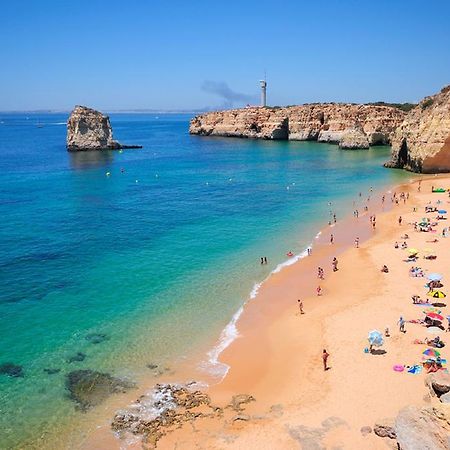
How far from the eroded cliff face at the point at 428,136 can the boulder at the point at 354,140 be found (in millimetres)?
26712

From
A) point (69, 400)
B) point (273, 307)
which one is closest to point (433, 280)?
point (273, 307)

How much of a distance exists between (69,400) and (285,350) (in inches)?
349

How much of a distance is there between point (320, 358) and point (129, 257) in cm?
1642

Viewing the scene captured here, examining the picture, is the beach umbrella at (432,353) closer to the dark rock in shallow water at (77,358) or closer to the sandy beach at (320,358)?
the sandy beach at (320,358)

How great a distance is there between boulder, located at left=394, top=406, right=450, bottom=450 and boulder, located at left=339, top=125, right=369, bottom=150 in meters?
88.2

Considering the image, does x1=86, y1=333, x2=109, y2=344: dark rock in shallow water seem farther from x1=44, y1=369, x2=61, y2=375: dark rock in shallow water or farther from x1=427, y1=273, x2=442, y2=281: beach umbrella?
x1=427, y1=273, x2=442, y2=281: beach umbrella

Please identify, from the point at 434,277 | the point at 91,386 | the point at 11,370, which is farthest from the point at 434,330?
the point at 11,370

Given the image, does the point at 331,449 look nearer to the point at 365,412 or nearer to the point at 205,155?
the point at 365,412

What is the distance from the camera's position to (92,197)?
52.1m

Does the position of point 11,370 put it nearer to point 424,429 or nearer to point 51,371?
point 51,371

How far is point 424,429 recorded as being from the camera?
8828 millimetres

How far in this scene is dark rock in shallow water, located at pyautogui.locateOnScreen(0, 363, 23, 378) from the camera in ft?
60.5

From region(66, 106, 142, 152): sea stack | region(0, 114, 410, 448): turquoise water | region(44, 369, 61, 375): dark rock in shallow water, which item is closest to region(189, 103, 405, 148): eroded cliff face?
region(0, 114, 410, 448): turquoise water

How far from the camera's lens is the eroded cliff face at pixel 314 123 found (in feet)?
324
